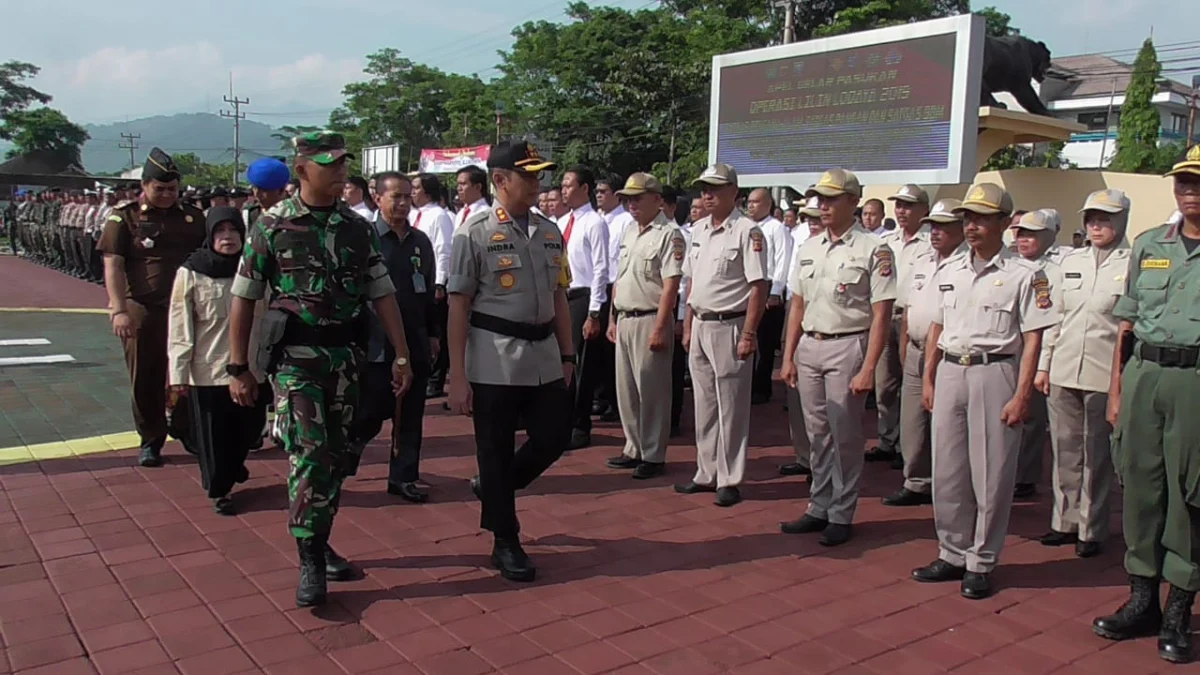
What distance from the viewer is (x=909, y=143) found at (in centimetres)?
1216

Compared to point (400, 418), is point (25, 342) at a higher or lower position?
lower

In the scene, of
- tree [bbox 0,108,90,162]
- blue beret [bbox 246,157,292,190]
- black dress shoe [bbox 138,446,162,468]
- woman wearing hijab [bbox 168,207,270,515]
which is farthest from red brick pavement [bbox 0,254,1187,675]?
tree [bbox 0,108,90,162]

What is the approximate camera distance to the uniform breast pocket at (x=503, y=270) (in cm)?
393

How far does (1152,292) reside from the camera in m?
3.51

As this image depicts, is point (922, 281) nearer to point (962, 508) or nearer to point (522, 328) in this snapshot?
point (962, 508)

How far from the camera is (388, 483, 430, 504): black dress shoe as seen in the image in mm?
5023

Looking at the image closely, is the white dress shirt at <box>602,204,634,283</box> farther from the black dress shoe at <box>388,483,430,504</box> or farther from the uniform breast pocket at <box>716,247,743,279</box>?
the black dress shoe at <box>388,483,430,504</box>

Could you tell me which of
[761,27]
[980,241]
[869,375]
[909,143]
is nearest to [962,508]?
[869,375]

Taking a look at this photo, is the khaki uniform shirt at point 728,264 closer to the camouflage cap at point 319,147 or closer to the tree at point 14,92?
the camouflage cap at point 319,147

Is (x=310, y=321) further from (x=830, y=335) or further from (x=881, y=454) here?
(x=881, y=454)

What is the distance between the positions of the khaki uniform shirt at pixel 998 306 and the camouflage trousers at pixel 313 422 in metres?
2.61

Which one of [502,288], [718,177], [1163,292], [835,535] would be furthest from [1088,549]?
[502,288]

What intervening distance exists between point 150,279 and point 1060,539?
5.33 metres

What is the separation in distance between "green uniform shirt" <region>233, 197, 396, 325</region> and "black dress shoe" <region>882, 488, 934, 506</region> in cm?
330
